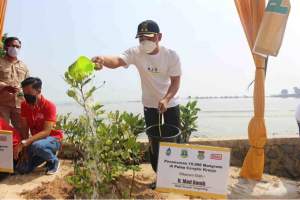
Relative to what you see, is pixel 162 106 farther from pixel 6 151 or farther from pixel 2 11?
pixel 2 11

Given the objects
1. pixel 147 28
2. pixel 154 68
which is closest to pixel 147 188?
pixel 154 68

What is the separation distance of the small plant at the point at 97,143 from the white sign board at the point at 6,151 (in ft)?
1.71

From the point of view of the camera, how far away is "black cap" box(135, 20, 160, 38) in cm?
366

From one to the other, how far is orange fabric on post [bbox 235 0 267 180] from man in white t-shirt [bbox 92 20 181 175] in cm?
88

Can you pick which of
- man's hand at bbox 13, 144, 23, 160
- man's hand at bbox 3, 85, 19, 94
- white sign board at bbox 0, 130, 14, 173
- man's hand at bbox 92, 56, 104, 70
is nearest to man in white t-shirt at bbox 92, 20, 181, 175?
man's hand at bbox 92, 56, 104, 70

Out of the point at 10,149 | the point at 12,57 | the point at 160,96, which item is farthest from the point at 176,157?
the point at 12,57

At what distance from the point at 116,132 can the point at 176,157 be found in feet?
1.96

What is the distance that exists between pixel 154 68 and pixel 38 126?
4.68ft

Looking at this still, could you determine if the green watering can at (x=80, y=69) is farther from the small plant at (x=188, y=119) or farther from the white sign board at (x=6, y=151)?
the small plant at (x=188, y=119)

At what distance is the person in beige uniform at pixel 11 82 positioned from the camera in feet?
14.9

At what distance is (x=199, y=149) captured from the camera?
304cm

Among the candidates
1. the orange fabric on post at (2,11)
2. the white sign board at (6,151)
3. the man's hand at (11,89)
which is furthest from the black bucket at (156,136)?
the orange fabric on post at (2,11)

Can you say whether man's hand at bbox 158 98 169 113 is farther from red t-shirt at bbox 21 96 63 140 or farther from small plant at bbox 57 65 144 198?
red t-shirt at bbox 21 96 63 140

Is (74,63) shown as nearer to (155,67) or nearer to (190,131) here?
(155,67)
